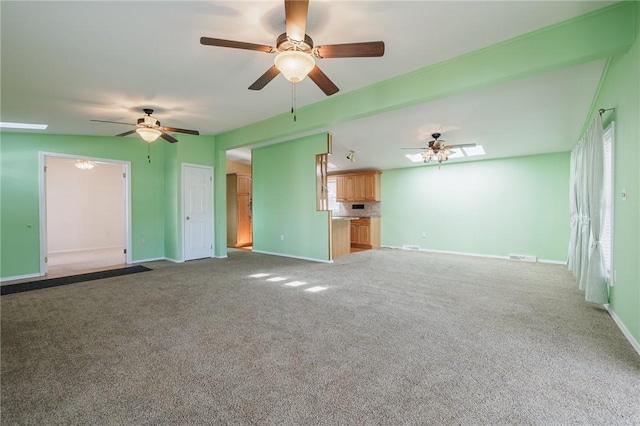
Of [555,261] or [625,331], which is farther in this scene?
[555,261]

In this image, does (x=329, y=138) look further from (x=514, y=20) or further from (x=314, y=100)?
(x=514, y=20)

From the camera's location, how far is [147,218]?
259 inches

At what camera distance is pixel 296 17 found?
1.95 meters

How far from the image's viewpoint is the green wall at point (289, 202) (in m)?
6.51

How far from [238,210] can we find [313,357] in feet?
24.9

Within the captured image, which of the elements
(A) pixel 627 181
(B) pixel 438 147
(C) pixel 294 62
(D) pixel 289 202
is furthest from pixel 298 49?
(D) pixel 289 202

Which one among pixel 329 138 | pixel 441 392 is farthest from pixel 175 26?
pixel 329 138

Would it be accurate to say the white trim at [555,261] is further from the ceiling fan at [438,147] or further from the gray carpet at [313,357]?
the ceiling fan at [438,147]

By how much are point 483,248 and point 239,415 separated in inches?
286

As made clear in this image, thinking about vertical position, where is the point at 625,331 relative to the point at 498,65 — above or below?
below

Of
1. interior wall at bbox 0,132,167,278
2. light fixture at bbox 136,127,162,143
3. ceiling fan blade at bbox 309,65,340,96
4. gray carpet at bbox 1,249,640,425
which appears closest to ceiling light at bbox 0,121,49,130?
interior wall at bbox 0,132,167,278

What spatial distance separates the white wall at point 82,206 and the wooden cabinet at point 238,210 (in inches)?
124

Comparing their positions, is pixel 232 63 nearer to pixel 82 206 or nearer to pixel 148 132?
pixel 148 132

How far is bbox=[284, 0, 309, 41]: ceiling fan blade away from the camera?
182 centimetres
